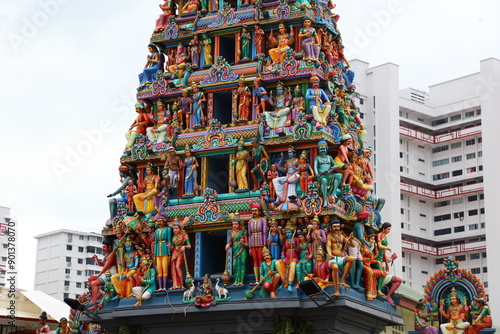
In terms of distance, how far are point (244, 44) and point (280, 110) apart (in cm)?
325

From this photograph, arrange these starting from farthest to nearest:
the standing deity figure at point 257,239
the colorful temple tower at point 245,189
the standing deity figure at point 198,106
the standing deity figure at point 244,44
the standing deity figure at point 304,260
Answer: the standing deity figure at point 244,44, the standing deity figure at point 198,106, the standing deity figure at point 257,239, the colorful temple tower at point 245,189, the standing deity figure at point 304,260

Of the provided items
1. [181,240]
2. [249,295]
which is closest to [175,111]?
[181,240]

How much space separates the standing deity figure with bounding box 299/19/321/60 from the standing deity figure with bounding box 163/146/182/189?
19.5 feet

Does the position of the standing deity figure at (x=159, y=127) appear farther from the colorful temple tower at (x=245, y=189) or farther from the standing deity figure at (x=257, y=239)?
the standing deity figure at (x=257, y=239)

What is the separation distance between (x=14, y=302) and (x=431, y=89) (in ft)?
150

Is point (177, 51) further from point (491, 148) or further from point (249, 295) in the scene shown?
point (491, 148)

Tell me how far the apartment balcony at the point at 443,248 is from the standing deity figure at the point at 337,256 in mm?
46821

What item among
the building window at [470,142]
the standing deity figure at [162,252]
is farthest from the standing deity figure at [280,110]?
the building window at [470,142]

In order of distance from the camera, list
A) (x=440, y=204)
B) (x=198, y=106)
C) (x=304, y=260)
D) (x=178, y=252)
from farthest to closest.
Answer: (x=440, y=204) < (x=198, y=106) < (x=178, y=252) < (x=304, y=260)

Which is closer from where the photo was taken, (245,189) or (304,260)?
(304,260)

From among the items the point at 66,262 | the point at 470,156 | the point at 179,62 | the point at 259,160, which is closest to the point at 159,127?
the point at 179,62

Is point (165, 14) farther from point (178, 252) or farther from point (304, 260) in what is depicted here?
point (304, 260)

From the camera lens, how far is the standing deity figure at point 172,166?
3647cm

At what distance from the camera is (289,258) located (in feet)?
110
